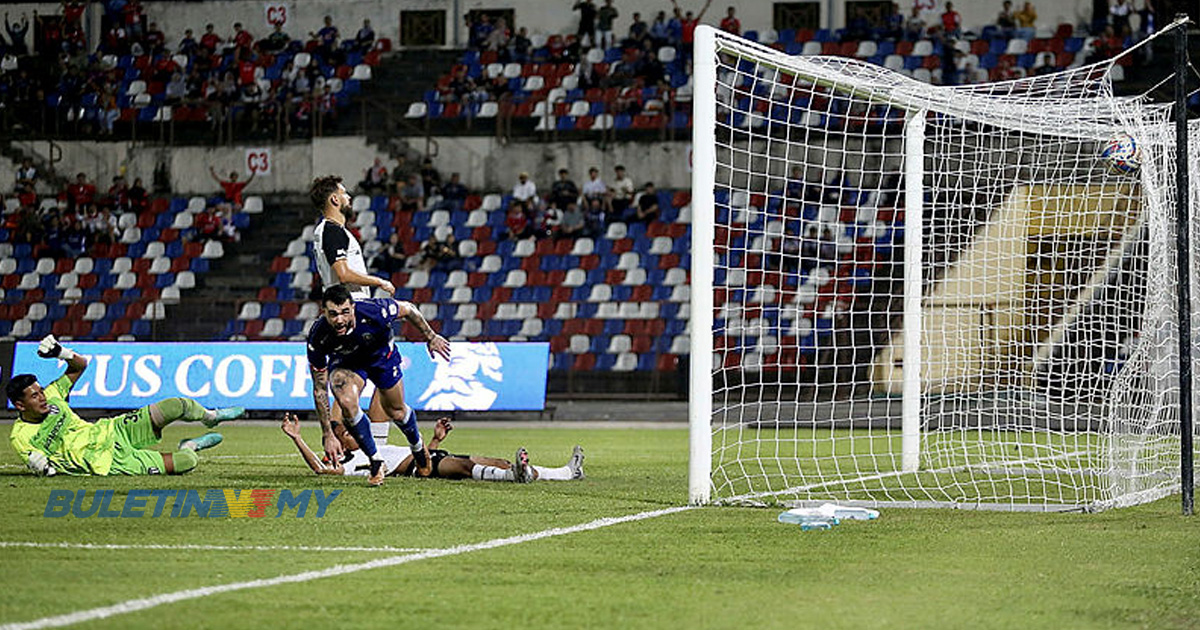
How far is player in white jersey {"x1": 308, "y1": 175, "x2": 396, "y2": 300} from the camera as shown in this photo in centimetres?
1019

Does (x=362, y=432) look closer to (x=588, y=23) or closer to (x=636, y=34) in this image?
(x=636, y=34)

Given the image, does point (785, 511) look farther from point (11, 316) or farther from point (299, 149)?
point (299, 149)

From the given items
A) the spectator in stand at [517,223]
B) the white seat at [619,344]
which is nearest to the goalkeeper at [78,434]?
the white seat at [619,344]

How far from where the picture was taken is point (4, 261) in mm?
31969

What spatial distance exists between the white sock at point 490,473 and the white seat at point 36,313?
2072 cm

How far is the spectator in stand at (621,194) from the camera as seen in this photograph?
29531 mm

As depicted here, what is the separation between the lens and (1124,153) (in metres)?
10.3

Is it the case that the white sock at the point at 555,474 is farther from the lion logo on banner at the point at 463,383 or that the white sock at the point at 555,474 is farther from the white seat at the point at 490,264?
the white seat at the point at 490,264

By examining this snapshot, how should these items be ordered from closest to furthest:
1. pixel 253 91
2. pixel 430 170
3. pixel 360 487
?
pixel 360 487
pixel 430 170
pixel 253 91

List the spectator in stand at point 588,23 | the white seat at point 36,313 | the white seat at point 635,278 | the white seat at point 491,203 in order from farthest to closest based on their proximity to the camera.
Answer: the spectator in stand at point 588,23
the white seat at point 491,203
the white seat at point 36,313
the white seat at point 635,278

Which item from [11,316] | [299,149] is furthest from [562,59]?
[11,316]

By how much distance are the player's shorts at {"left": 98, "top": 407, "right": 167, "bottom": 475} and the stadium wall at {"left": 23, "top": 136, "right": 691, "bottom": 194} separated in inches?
793

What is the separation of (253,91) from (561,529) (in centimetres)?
2801

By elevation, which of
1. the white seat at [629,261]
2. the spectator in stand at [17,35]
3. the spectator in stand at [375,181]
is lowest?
the white seat at [629,261]
